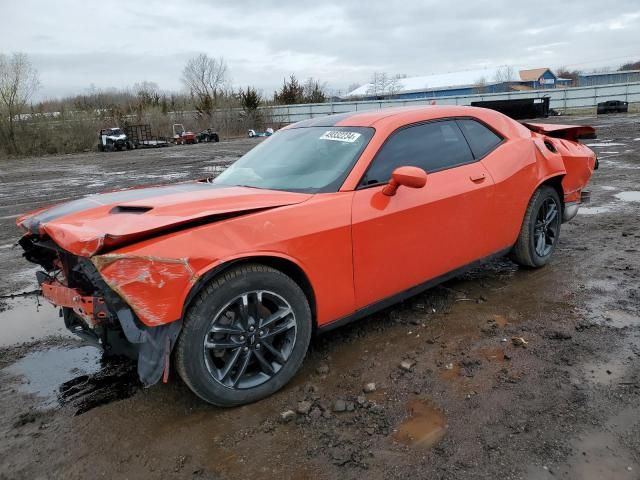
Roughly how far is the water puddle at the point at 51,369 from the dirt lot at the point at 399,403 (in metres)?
0.01

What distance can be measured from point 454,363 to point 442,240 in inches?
35.3

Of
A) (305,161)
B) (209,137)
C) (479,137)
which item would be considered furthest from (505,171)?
(209,137)

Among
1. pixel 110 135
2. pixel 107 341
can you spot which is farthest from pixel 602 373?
pixel 110 135

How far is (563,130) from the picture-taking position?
514cm

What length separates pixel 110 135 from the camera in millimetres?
31078

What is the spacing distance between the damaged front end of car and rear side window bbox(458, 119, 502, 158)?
274cm

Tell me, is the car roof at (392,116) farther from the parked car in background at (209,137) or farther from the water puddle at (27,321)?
the parked car in background at (209,137)

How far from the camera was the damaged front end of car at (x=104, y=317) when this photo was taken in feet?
7.90

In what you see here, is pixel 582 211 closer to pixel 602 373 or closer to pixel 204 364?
pixel 602 373

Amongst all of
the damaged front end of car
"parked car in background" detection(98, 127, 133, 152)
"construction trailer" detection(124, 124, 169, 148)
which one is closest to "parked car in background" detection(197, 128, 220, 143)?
"construction trailer" detection(124, 124, 169, 148)

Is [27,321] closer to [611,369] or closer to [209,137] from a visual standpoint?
[611,369]

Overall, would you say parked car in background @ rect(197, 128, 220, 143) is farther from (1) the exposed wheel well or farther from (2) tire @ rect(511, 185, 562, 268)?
(1) the exposed wheel well

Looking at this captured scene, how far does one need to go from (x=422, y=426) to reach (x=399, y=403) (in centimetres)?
23

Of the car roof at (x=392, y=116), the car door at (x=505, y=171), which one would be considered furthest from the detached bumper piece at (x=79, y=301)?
the car door at (x=505, y=171)
